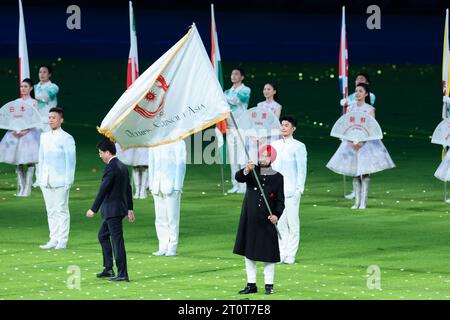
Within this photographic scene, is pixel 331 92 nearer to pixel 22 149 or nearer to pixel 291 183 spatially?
pixel 22 149

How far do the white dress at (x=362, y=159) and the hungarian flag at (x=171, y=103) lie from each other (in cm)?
647

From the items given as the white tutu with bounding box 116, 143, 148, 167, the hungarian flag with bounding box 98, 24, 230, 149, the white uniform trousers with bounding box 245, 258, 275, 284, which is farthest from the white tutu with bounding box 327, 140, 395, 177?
the white uniform trousers with bounding box 245, 258, 275, 284

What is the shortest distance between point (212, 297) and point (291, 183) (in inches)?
123

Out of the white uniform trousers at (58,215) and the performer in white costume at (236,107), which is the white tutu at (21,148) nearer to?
the performer in white costume at (236,107)

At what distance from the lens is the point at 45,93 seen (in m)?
24.7

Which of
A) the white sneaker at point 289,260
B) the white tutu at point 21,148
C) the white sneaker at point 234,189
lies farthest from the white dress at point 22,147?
the white sneaker at point 289,260

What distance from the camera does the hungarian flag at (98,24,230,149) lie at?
54.5 feet

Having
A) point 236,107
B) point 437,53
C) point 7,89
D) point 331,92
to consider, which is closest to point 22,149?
point 236,107

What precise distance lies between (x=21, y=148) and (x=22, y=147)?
1.2 inches

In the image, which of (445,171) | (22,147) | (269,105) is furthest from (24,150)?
(445,171)

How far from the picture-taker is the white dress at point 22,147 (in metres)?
24.0

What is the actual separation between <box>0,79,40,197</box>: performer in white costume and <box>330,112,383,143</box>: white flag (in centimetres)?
503

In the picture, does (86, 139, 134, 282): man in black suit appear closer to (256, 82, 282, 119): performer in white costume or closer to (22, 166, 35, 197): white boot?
(256, 82, 282, 119): performer in white costume

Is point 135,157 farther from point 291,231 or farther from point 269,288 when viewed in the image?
point 269,288
